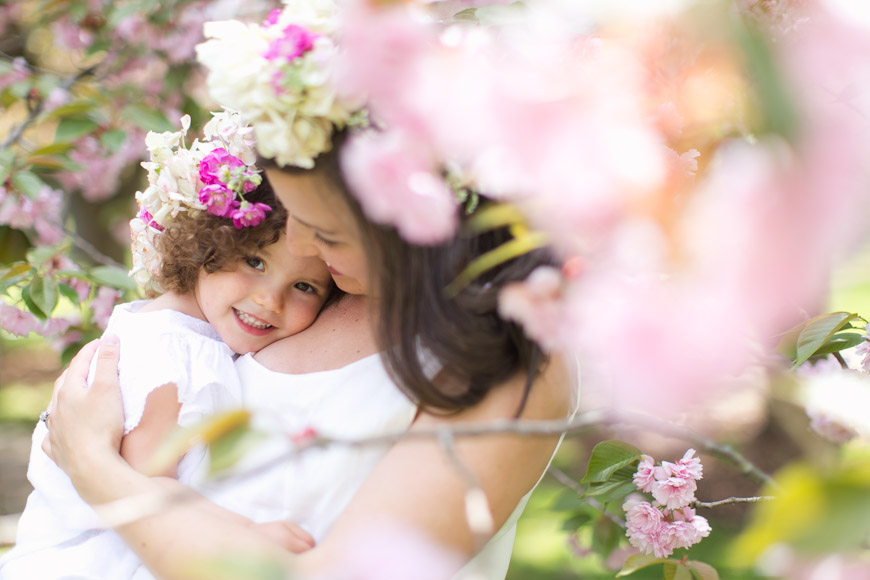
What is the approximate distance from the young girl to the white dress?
0.15 metres

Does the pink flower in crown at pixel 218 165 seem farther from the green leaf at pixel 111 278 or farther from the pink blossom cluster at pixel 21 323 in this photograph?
the pink blossom cluster at pixel 21 323

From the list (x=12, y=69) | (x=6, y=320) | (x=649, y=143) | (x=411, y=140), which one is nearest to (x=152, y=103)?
(x=12, y=69)

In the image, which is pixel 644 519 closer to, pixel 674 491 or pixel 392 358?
pixel 674 491

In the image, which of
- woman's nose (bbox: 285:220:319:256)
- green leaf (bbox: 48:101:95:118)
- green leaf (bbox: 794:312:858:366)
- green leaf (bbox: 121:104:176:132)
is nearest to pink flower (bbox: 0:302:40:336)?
green leaf (bbox: 48:101:95:118)

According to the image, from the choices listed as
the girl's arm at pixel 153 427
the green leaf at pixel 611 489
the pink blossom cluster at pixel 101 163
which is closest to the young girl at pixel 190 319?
the girl's arm at pixel 153 427

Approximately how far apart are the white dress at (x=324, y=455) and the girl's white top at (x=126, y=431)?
0.33 feet

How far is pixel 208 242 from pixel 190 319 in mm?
185

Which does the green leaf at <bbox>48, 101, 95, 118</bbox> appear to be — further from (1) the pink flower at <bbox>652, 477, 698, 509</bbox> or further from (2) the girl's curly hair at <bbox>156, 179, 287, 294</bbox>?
(1) the pink flower at <bbox>652, 477, 698, 509</bbox>

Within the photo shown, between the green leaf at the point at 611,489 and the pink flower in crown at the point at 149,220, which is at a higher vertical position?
the pink flower in crown at the point at 149,220

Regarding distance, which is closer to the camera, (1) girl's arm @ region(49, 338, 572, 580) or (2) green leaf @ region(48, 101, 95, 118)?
(1) girl's arm @ region(49, 338, 572, 580)

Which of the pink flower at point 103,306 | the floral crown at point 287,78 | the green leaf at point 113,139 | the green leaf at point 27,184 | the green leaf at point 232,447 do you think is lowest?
the pink flower at point 103,306

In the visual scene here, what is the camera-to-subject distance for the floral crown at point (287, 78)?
37.2 inches

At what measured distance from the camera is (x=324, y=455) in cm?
136

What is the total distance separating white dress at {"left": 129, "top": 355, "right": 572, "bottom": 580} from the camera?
1.33 m
